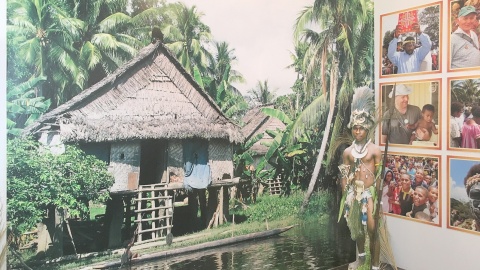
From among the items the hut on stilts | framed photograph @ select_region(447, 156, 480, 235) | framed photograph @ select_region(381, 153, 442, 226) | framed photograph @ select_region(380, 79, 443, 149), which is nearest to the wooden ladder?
the hut on stilts

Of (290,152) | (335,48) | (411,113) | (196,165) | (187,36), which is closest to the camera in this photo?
(187,36)

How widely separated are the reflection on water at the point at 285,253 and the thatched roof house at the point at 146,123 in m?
0.57

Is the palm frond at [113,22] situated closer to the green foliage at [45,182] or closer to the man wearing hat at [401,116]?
the green foliage at [45,182]

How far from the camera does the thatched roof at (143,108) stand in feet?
8.73

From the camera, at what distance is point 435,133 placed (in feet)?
12.0

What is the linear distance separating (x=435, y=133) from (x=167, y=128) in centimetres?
222

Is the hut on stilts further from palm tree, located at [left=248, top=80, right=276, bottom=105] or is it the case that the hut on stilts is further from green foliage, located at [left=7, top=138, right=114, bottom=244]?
palm tree, located at [left=248, top=80, right=276, bottom=105]

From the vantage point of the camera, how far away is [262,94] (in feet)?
11.6

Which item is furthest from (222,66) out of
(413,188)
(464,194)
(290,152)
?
Answer: (464,194)

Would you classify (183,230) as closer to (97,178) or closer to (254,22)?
(97,178)

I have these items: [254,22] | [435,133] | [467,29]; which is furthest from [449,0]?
[254,22]

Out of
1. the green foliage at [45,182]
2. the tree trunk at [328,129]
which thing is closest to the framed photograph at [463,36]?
the tree trunk at [328,129]

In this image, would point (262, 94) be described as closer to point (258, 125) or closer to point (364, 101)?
point (258, 125)

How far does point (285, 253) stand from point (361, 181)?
2.88 feet
